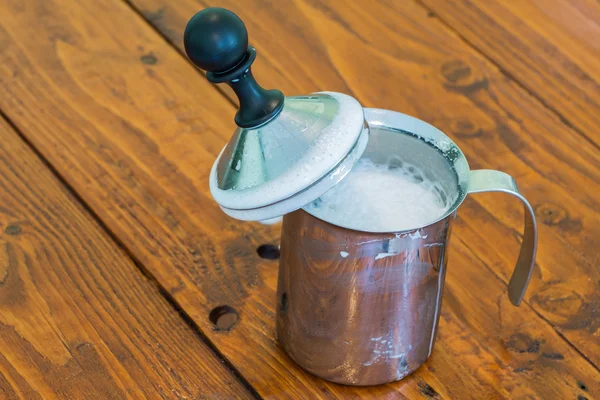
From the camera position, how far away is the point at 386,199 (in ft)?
1.98

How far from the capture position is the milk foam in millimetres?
583

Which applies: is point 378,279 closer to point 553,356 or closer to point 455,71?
point 553,356

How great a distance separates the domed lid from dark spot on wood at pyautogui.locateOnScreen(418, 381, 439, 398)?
0.20 meters

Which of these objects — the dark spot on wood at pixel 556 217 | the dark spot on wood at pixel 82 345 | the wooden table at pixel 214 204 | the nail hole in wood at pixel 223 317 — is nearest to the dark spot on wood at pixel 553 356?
the wooden table at pixel 214 204

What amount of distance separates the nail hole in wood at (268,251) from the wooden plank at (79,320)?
0.31 feet

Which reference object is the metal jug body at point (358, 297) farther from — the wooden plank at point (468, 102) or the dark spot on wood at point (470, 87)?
the dark spot on wood at point (470, 87)

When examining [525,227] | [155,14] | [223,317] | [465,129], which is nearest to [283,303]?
[223,317]

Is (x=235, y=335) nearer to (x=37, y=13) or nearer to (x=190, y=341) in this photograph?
(x=190, y=341)

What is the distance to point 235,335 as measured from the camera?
645 mm

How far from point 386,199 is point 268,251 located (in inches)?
5.7

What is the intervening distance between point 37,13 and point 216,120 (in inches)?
10.5

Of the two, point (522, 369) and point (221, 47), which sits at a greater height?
point (221, 47)

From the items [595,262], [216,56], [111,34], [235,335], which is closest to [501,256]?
[595,262]

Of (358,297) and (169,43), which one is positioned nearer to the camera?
(358,297)
